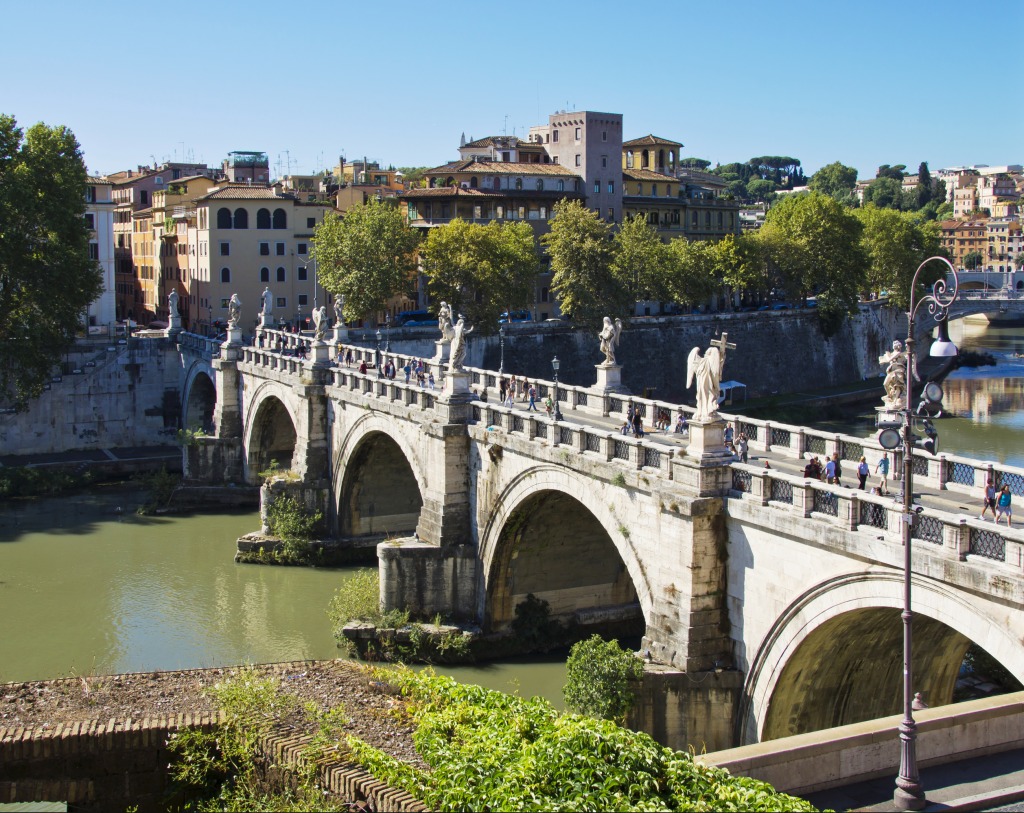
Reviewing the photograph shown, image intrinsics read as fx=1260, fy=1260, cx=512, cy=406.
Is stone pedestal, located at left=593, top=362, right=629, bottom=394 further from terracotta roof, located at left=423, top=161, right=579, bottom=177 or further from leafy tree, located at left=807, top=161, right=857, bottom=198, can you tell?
leafy tree, located at left=807, top=161, right=857, bottom=198

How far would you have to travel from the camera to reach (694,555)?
19156 mm

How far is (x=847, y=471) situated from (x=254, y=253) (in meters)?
43.4

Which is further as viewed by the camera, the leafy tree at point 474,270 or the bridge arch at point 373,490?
the leafy tree at point 474,270

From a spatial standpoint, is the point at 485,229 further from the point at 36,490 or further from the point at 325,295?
the point at 36,490

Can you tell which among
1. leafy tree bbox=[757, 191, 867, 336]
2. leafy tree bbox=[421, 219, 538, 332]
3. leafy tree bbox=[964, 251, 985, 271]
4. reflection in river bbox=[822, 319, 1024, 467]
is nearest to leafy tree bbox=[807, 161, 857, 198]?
leafy tree bbox=[964, 251, 985, 271]

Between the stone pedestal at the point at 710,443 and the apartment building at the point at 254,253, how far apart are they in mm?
41158

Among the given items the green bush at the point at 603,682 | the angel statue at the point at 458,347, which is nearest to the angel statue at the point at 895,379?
the green bush at the point at 603,682

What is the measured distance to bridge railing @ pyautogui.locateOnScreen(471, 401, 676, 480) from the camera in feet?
67.7

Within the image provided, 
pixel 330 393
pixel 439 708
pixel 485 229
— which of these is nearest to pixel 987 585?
pixel 439 708

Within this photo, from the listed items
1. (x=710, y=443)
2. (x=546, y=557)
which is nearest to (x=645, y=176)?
(x=546, y=557)

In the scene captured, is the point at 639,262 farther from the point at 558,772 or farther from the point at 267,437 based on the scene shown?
the point at 558,772

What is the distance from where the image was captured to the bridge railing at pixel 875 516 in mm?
14289

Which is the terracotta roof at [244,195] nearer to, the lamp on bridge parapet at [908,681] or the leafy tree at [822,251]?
the leafy tree at [822,251]

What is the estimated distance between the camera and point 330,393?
34.9m
